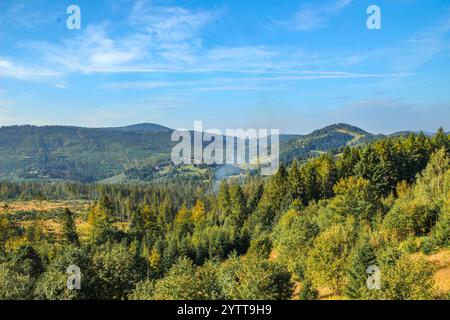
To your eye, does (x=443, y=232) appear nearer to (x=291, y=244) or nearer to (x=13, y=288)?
(x=291, y=244)

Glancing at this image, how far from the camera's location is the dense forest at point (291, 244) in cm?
3600

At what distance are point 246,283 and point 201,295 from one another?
14.3 ft

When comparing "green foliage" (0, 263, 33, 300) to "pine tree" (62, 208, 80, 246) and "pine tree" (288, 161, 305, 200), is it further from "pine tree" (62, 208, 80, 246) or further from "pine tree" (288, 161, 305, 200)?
"pine tree" (62, 208, 80, 246)

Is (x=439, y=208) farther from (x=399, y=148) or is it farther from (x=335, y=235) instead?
(x=399, y=148)

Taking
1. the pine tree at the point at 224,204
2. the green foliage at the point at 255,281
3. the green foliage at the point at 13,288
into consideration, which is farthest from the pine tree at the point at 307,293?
the pine tree at the point at 224,204

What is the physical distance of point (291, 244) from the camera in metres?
63.1

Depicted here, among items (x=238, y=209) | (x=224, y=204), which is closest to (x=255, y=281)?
(x=238, y=209)

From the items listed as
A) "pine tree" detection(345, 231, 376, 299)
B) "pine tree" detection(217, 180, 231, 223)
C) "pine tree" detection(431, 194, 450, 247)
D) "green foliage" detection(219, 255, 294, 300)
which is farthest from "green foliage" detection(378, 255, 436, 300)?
"pine tree" detection(217, 180, 231, 223)

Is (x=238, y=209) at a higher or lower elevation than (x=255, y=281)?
lower

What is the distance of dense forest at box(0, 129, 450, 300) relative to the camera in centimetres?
3600

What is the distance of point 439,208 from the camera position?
65562 millimetres

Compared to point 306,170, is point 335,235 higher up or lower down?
lower down
